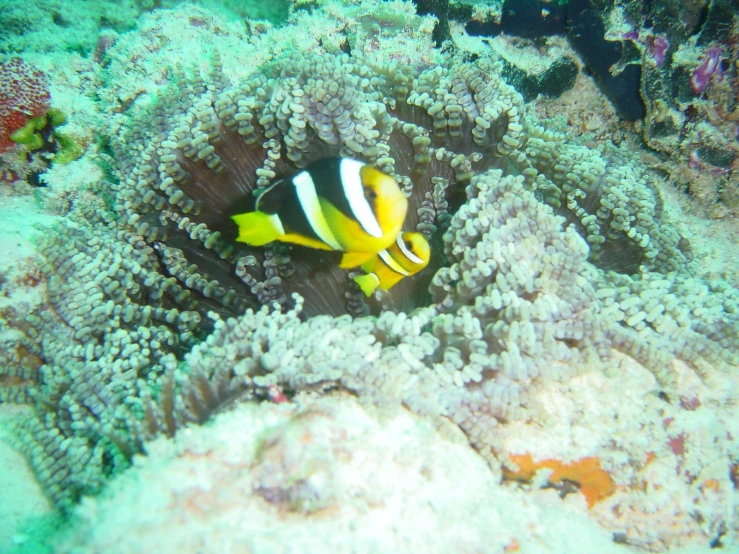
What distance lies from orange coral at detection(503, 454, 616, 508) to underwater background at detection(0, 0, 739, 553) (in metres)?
0.01

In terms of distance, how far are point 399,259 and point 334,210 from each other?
58cm

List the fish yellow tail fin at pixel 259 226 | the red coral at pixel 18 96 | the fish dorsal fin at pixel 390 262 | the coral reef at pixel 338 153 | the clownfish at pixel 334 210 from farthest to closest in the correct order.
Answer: the red coral at pixel 18 96
the coral reef at pixel 338 153
the fish dorsal fin at pixel 390 262
the fish yellow tail fin at pixel 259 226
the clownfish at pixel 334 210

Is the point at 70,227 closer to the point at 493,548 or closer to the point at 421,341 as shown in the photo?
the point at 421,341

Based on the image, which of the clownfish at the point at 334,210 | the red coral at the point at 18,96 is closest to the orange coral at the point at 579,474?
the clownfish at the point at 334,210

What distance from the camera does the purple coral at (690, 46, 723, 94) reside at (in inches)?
146

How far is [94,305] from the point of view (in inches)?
96.1

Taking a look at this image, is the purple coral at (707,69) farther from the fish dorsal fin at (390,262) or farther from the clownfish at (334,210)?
the clownfish at (334,210)

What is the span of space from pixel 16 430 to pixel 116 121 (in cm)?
220

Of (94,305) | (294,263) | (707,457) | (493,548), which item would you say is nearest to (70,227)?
(94,305)

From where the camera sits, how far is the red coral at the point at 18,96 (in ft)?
12.6

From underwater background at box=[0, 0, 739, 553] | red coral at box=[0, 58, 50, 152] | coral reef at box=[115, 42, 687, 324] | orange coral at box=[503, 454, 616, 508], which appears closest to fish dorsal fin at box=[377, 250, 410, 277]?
underwater background at box=[0, 0, 739, 553]

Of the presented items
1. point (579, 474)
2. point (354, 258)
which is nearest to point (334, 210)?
point (354, 258)

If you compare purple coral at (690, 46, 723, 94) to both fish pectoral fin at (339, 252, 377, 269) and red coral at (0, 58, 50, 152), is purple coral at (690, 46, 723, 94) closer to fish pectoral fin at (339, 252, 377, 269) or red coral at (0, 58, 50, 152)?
fish pectoral fin at (339, 252, 377, 269)

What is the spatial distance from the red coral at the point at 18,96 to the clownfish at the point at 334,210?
309cm
